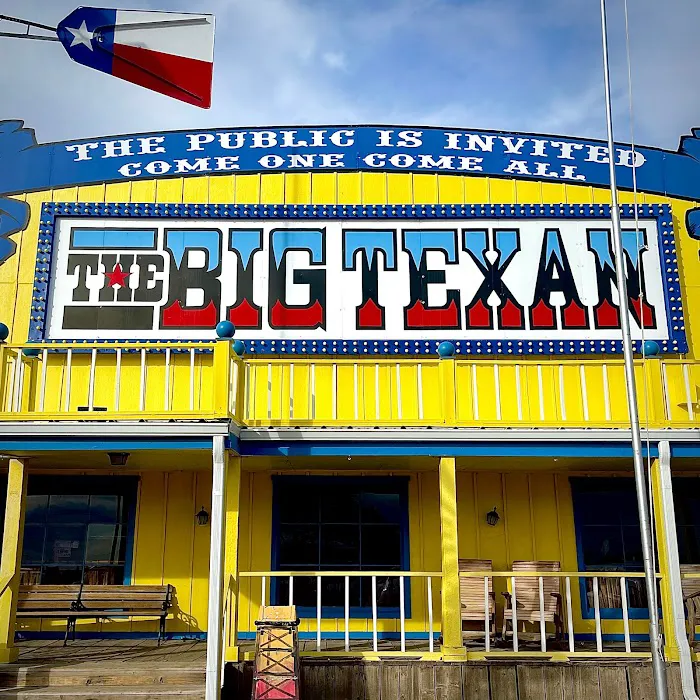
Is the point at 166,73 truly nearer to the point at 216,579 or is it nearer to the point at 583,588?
the point at 216,579

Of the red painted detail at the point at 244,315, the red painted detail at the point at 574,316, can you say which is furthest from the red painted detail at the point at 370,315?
the red painted detail at the point at 574,316

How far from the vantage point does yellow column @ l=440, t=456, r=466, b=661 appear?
389 inches

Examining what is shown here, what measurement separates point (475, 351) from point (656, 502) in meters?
3.64

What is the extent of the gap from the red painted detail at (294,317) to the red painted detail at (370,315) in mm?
606

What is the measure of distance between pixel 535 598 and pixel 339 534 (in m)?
2.91

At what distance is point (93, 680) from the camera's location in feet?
31.1

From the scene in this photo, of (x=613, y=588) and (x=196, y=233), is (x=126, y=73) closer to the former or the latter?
(x=196, y=233)

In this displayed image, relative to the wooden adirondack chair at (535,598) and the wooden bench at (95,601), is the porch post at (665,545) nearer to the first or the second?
the wooden adirondack chair at (535,598)

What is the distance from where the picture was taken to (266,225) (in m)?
13.6

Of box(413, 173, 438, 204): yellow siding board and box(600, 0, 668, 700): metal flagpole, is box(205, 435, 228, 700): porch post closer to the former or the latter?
box(600, 0, 668, 700): metal flagpole

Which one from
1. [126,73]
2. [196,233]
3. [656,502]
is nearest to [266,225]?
[196,233]

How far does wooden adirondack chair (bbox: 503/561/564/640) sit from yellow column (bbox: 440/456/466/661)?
1345 mm

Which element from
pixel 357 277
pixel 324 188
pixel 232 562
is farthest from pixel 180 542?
pixel 324 188

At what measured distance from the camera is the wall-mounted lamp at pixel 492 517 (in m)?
12.5
